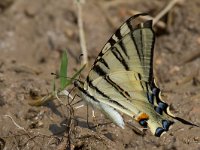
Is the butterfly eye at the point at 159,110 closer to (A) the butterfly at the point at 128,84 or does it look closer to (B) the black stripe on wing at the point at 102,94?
(A) the butterfly at the point at 128,84

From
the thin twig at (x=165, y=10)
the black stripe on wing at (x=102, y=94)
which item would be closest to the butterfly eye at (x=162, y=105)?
the black stripe on wing at (x=102, y=94)

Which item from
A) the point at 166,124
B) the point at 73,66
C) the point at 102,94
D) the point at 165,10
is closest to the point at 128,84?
the point at 102,94

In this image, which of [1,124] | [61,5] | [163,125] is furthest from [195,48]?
[1,124]

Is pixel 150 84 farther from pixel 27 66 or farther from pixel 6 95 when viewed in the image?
pixel 27 66

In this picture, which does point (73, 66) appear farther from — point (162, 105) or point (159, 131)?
point (159, 131)

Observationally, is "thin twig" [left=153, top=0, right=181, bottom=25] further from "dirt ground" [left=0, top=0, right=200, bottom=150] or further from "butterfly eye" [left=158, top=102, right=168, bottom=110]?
"butterfly eye" [left=158, top=102, right=168, bottom=110]
